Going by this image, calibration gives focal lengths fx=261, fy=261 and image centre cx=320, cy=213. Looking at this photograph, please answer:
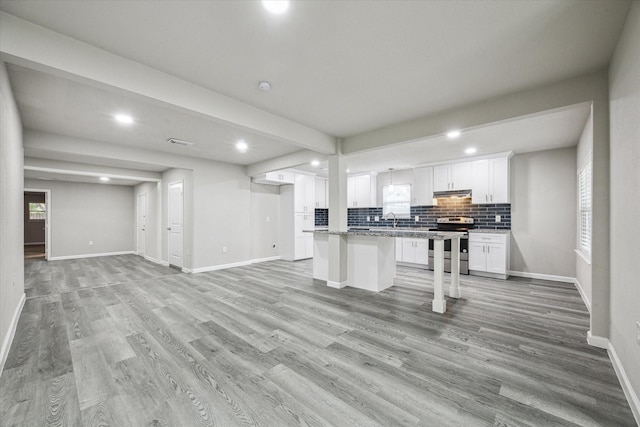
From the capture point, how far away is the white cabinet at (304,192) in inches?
283

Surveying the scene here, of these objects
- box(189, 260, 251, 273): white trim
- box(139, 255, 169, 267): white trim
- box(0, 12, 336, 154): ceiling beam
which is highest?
box(0, 12, 336, 154): ceiling beam

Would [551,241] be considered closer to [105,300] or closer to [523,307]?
[523,307]

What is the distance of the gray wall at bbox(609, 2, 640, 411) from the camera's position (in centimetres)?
163

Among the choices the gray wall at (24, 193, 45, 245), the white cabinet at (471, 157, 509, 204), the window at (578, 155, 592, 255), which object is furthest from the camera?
the gray wall at (24, 193, 45, 245)

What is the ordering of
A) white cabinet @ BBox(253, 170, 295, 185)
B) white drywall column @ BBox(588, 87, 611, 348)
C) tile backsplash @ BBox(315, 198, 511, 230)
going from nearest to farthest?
white drywall column @ BBox(588, 87, 611, 348)
tile backsplash @ BBox(315, 198, 511, 230)
white cabinet @ BBox(253, 170, 295, 185)

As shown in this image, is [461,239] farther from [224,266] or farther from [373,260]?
[224,266]

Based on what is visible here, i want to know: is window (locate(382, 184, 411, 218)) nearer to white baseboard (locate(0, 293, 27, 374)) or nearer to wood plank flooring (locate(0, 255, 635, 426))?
wood plank flooring (locate(0, 255, 635, 426))

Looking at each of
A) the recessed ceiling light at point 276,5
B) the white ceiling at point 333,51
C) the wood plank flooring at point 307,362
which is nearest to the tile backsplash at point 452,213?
the wood plank flooring at point 307,362

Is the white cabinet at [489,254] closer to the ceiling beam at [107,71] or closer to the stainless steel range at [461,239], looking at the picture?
the stainless steel range at [461,239]

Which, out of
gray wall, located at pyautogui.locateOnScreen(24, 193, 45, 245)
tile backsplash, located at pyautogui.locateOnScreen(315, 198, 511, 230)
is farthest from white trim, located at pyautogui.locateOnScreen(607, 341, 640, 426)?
gray wall, located at pyautogui.locateOnScreen(24, 193, 45, 245)

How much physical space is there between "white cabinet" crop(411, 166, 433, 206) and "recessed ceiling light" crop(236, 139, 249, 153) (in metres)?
3.99

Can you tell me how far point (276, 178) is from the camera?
664cm

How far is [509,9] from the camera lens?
64.6 inches

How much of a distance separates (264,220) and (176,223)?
82.9 inches
